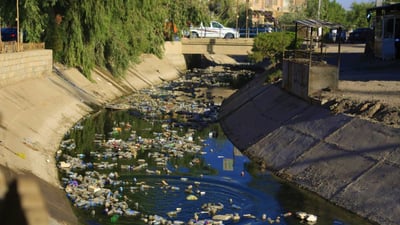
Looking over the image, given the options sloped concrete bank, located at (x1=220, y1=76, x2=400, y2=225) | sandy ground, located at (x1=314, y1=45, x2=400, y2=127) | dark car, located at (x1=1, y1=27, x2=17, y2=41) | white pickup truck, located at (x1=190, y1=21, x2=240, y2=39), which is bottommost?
sloped concrete bank, located at (x1=220, y1=76, x2=400, y2=225)

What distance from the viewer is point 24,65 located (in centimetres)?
2583

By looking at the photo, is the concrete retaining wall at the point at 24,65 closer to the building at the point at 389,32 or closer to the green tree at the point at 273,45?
the green tree at the point at 273,45

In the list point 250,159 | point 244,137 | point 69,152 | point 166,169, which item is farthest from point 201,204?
point 244,137

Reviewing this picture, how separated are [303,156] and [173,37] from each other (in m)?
39.7

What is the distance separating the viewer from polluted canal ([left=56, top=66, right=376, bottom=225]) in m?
13.1

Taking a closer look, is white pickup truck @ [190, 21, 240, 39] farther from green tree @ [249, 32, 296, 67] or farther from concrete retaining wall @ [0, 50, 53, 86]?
concrete retaining wall @ [0, 50, 53, 86]

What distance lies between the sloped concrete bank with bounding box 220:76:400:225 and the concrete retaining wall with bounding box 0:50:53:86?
9.41 meters

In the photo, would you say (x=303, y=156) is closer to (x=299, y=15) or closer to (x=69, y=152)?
(x=69, y=152)

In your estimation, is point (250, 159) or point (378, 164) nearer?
point (378, 164)

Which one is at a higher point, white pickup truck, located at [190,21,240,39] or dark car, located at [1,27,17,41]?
white pickup truck, located at [190,21,240,39]

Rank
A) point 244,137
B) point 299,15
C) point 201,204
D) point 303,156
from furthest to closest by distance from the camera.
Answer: point 299,15
point 244,137
point 303,156
point 201,204

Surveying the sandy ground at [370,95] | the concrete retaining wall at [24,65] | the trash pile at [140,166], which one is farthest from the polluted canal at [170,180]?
the sandy ground at [370,95]

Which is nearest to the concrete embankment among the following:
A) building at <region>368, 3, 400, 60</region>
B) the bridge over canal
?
the bridge over canal

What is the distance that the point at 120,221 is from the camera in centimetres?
1246
